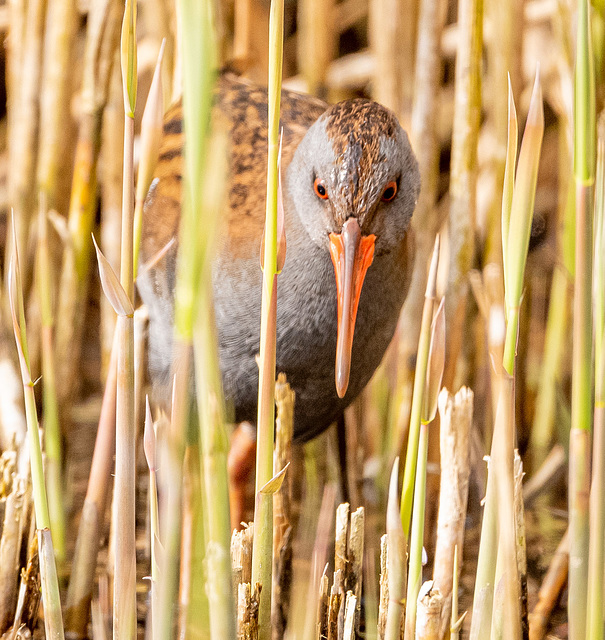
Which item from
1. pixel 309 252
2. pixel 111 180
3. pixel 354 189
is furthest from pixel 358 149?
pixel 111 180

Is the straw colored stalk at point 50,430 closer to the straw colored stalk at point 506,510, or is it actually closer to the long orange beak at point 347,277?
the long orange beak at point 347,277

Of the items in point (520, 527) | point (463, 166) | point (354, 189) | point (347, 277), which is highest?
point (463, 166)

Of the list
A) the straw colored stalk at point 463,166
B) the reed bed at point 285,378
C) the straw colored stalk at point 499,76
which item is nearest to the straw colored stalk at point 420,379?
the reed bed at point 285,378

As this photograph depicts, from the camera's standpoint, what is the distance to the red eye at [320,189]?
1262mm

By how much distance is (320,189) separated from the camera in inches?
50.3

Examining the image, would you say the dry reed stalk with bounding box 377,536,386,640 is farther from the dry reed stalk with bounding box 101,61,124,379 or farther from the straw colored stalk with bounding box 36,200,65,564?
the dry reed stalk with bounding box 101,61,124,379

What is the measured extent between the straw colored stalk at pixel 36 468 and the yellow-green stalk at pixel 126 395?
0.32 ft

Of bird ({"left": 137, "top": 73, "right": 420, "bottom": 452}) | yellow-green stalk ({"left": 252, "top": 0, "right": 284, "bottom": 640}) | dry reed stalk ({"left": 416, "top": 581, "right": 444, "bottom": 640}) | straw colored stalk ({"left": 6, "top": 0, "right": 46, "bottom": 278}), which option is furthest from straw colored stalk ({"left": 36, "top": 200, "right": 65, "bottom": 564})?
dry reed stalk ({"left": 416, "top": 581, "right": 444, "bottom": 640})

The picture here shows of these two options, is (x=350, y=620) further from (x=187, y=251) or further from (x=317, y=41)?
(x=317, y=41)

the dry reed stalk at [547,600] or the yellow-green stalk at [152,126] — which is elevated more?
the yellow-green stalk at [152,126]

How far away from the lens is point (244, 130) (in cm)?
161

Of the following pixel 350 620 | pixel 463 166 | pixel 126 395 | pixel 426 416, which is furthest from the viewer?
pixel 463 166

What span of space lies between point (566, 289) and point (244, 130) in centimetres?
89

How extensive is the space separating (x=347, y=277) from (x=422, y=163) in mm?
785
